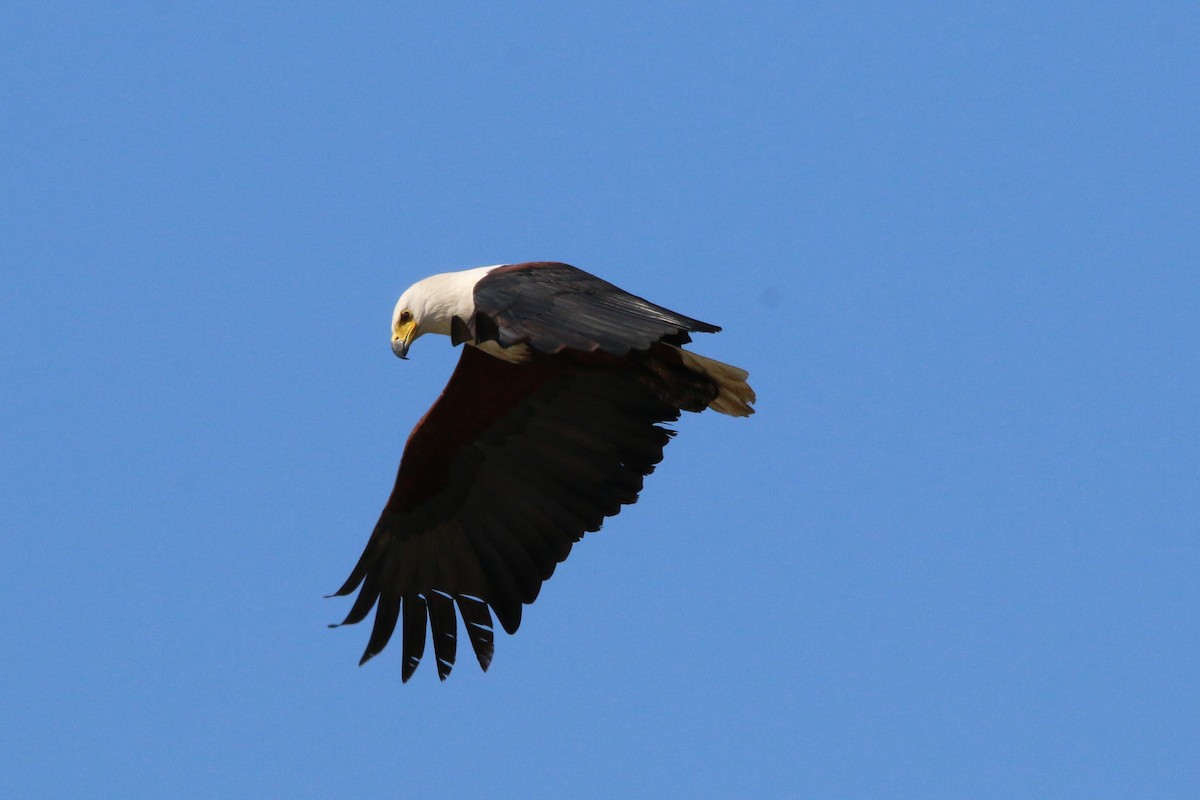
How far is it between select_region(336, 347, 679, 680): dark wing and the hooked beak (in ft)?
2.75

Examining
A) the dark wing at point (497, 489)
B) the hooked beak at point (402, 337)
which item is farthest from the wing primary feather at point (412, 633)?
the hooked beak at point (402, 337)

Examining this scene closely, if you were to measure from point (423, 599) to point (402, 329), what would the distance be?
2.14m

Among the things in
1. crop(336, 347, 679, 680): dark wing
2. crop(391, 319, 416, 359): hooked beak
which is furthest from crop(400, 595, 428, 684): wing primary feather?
crop(391, 319, 416, 359): hooked beak

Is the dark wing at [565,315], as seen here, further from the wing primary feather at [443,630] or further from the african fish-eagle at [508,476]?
the wing primary feather at [443,630]

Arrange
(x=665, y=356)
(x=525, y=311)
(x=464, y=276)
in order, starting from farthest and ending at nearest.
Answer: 1. (x=665, y=356)
2. (x=464, y=276)
3. (x=525, y=311)

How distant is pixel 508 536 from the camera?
1191 cm

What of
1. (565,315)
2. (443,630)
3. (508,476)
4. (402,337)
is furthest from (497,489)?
(565,315)

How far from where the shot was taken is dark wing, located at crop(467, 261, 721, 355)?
27.7 ft

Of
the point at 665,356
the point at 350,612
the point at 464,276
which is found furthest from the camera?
the point at 350,612

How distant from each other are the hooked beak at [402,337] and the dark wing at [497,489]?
2.75ft

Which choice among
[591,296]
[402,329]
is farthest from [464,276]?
[591,296]

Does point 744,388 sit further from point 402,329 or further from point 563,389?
point 402,329

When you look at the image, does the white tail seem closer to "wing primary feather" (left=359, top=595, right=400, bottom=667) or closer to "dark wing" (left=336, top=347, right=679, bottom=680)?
"dark wing" (left=336, top=347, right=679, bottom=680)

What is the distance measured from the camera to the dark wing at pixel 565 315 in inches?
332
